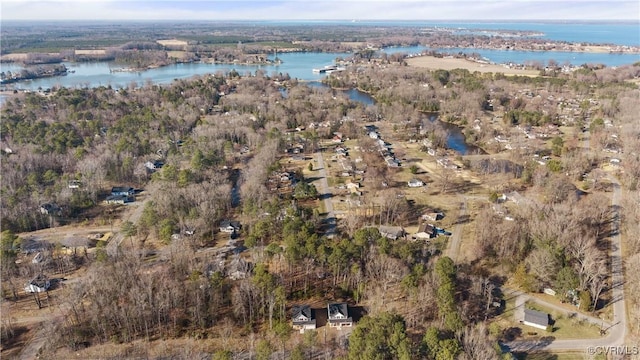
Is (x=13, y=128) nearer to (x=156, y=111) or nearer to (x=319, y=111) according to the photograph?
(x=156, y=111)

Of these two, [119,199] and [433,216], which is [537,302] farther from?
[119,199]

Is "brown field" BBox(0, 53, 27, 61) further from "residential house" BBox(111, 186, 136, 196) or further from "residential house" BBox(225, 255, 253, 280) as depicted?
"residential house" BBox(225, 255, 253, 280)

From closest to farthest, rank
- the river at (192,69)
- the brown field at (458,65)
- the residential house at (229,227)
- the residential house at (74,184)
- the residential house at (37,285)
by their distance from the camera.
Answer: the residential house at (37,285), the residential house at (229,227), the residential house at (74,184), the river at (192,69), the brown field at (458,65)

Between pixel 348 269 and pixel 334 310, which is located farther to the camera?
pixel 348 269

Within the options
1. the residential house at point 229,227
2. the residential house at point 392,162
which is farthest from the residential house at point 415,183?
the residential house at point 229,227

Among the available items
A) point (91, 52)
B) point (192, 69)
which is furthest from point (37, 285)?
point (91, 52)

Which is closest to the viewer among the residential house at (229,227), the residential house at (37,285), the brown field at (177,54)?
the residential house at (37,285)

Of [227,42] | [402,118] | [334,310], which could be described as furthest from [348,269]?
[227,42]

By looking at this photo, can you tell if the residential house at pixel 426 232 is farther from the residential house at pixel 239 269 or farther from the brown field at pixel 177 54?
the brown field at pixel 177 54
